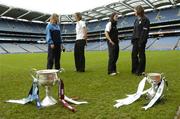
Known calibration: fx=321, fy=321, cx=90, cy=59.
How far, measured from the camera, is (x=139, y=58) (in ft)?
33.1

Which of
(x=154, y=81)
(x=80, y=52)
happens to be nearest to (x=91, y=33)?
(x=80, y=52)

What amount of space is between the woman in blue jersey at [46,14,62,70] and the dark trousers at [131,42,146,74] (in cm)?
272

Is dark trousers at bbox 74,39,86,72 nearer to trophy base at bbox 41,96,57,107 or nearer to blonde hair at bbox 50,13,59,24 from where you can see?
blonde hair at bbox 50,13,59,24

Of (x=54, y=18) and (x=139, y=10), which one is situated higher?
(x=139, y=10)

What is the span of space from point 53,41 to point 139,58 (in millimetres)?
3070

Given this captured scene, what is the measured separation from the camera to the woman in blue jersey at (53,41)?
10.9m

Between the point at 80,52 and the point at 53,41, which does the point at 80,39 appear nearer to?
the point at 80,52

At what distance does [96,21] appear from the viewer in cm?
7844

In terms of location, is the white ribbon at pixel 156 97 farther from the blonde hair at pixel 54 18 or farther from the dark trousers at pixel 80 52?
the dark trousers at pixel 80 52

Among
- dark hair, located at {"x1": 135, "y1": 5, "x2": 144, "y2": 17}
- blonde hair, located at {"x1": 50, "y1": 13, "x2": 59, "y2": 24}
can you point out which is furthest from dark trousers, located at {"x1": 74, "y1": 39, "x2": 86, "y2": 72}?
dark hair, located at {"x1": 135, "y1": 5, "x2": 144, "y2": 17}

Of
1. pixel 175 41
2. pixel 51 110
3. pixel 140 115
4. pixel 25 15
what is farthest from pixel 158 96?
pixel 25 15

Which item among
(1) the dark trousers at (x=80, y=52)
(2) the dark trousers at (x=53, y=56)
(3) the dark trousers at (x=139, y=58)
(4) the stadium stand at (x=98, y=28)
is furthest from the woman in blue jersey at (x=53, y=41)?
(4) the stadium stand at (x=98, y=28)

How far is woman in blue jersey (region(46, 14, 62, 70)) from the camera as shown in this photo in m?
10.9

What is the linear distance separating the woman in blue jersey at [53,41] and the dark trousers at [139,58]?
2.72 metres
